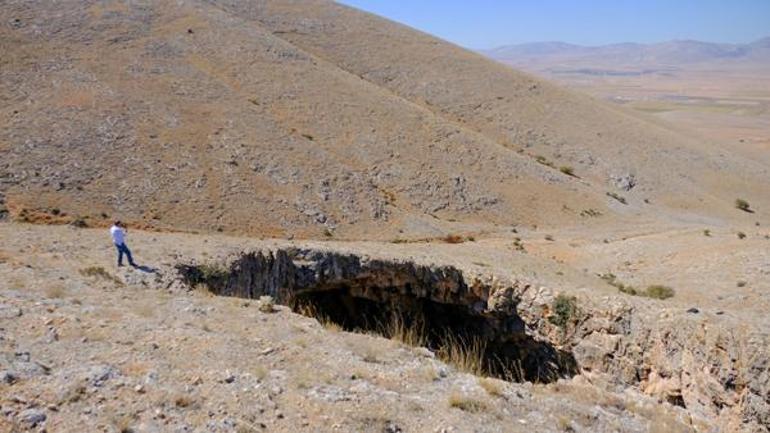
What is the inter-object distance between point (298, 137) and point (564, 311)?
68.9 ft

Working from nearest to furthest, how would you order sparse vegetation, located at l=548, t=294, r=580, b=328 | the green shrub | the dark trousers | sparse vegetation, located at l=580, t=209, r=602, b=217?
the dark trousers < sparse vegetation, located at l=548, t=294, r=580, b=328 < the green shrub < sparse vegetation, located at l=580, t=209, r=602, b=217

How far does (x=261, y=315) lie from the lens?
1196 centimetres

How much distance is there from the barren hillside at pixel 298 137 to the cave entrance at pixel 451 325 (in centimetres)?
645

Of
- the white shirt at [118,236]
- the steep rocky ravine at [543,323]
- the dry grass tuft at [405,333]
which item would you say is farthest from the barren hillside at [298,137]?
the dry grass tuft at [405,333]

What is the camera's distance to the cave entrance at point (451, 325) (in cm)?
1856

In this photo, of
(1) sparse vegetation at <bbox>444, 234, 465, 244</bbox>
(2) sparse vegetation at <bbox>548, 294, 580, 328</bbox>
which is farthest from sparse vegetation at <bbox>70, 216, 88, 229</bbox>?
(2) sparse vegetation at <bbox>548, 294, 580, 328</bbox>

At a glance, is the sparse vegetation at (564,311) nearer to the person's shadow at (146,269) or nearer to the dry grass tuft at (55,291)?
the person's shadow at (146,269)

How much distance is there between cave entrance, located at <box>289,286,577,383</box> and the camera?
1856 cm

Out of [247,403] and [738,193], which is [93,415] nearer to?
[247,403]

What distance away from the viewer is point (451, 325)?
22250 mm

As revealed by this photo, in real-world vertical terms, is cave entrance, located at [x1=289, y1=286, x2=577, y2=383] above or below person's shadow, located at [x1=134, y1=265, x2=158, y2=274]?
below

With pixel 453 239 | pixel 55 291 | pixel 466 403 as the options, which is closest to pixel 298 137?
pixel 453 239

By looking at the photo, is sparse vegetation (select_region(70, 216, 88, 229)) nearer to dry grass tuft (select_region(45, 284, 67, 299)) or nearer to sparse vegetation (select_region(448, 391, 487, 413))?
dry grass tuft (select_region(45, 284, 67, 299))

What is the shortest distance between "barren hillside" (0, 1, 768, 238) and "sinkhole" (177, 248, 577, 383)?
6.71 metres
